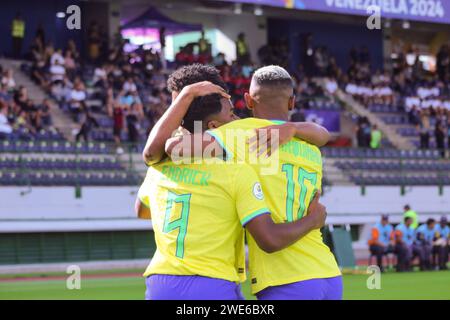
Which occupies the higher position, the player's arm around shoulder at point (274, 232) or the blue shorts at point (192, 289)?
the player's arm around shoulder at point (274, 232)

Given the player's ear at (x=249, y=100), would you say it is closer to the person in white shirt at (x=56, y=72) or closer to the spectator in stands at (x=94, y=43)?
the person in white shirt at (x=56, y=72)

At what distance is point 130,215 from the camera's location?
992 inches

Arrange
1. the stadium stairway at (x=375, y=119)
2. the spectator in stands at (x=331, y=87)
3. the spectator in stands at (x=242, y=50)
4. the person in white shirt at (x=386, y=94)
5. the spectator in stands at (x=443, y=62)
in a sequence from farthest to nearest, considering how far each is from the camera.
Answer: the spectator in stands at (x=443, y=62) < the person in white shirt at (x=386, y=94) < the spectator in stands at (x=331, y=87) < the spectator in stands at (x=242, y=50) < the stadium stairway at (x=375, y=119)

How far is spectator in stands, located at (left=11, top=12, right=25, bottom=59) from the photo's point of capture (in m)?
30.8

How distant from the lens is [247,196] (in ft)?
14.1

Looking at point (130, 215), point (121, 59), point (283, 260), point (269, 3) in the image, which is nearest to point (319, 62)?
point (269, 3)

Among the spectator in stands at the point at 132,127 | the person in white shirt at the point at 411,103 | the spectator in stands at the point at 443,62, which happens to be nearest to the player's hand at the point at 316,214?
the spectator in stands at the point at 132,127

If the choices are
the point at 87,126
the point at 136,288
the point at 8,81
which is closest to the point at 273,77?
the point at 136,288

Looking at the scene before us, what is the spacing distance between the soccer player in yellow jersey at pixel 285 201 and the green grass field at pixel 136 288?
361 inches

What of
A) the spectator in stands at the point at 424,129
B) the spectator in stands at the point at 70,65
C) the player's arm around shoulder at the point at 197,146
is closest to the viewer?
the player's arm around shoulder at the point at 197,146

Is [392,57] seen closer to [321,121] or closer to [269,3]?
[321,121]

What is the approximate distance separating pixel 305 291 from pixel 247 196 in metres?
0.50

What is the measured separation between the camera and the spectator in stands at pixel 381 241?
22391mm

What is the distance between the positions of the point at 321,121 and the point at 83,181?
11.9 metres
